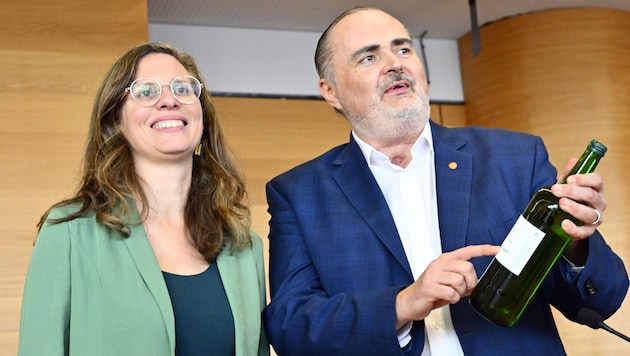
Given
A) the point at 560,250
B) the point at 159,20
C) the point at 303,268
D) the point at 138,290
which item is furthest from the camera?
the point at 159,20

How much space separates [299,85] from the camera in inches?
140

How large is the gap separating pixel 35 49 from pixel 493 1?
1.81 meters

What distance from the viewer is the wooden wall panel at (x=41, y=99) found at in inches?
Answer: 100

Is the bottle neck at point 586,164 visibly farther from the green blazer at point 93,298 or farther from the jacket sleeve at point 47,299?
the jacket sleeve at point 47,299

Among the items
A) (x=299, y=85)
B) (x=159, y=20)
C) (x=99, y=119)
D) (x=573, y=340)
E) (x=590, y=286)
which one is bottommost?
(x=573, y=340)

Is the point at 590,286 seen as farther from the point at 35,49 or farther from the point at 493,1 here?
the point at 493,1

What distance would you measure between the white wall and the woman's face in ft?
5.60

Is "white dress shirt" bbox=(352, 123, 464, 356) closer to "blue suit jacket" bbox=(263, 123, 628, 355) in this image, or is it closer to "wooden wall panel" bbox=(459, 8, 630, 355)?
"blue suit jacket" bbox=(263, 123, 628, 355)

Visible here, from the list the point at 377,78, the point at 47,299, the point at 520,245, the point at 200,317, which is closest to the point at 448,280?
the point at 520,245

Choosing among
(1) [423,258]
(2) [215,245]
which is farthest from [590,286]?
(2) [215,245]

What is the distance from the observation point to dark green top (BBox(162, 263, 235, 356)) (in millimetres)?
1496

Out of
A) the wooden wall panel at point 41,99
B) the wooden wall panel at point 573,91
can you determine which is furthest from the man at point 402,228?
the wooden wall panel at point 573,91

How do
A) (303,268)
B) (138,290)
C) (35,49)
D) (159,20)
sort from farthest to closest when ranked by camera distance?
(159,20) → (35,49) → (303,268) → (138,290)

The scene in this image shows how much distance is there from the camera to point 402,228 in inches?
62.3
